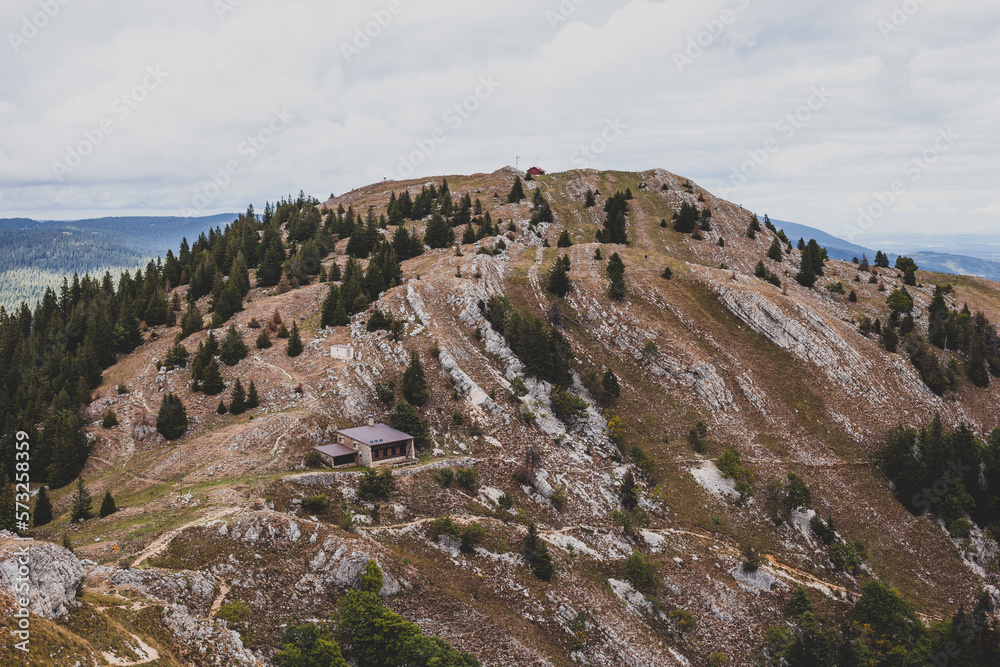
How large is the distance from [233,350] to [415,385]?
2672 centimetres

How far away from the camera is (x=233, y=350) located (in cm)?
7425

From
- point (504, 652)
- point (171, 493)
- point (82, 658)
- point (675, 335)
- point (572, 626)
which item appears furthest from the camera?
point (675, 335)

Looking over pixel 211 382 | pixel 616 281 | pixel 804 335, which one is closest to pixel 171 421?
pixel 211 382

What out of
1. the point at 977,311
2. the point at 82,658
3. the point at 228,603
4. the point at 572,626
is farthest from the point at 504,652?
the point at 977,311

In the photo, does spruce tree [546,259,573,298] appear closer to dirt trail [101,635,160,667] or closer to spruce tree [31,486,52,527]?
spruce tree [31,486,52,527]

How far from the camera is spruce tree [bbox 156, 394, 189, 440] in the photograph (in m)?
61.2

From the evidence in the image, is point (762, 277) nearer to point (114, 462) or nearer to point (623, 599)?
point (623, 599)

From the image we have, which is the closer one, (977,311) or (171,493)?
(171,493)

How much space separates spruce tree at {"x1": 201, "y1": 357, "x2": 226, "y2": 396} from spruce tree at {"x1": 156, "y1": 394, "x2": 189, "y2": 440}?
5.94 meters

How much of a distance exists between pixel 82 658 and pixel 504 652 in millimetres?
25231

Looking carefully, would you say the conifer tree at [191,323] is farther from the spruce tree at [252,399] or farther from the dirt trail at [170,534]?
the dirt trail at [170,534]

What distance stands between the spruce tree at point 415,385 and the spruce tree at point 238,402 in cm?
1855

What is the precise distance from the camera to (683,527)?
58.2 meters

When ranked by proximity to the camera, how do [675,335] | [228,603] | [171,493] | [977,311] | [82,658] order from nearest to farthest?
[82,658] < [228,603] < [171,493] < [675,335] < [977,311]
